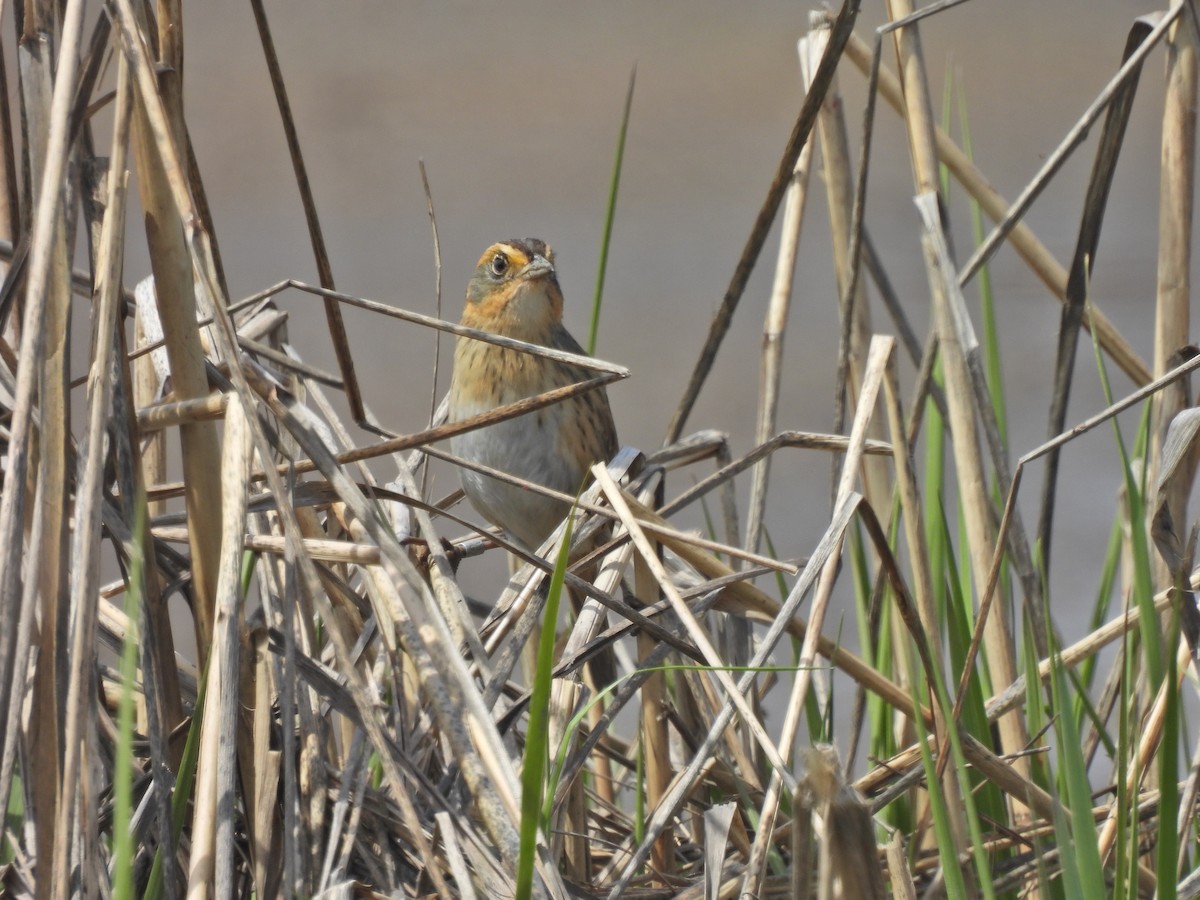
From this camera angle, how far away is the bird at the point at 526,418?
11.8 ft

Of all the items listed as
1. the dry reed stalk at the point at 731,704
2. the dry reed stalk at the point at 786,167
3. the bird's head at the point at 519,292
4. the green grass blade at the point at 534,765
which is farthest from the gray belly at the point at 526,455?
the green grass blade at the point at 534,765

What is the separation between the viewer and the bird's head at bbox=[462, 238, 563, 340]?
379cm

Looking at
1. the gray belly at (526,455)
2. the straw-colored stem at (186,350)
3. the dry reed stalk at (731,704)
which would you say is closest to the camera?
the straw-colored stem at (186,350)

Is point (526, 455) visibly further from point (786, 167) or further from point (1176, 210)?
point (1176, 210)

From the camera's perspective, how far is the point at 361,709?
1751mm

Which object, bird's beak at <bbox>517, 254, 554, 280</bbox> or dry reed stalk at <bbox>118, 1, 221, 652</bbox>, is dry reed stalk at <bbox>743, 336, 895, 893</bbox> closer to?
dry reed stalk at <bbox>118, 1, 221, 652</bbox>

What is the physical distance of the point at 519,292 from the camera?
3.79m

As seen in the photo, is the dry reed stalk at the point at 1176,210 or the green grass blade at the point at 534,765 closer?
the green grass blade at the point at 534,765

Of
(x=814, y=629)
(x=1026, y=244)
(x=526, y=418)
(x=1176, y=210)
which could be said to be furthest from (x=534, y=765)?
(x=526, y=418)

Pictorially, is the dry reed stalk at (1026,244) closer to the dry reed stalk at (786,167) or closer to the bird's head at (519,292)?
the dry reed stalk at (786,167)

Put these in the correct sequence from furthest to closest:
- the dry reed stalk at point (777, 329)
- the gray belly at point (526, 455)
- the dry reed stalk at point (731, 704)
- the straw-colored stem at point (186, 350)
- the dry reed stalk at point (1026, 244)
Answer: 1. the gray belly at point (526, 455)
2. the dry reed stalk at point (777, 329)
3. the dry reed stalk at point (1026, 244)
4. the dry reed stalk at point (731, 704)
5. the straw-colored stem at point (186, 350)

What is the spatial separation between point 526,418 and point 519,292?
1.27 feet

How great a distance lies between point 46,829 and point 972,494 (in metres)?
1.55

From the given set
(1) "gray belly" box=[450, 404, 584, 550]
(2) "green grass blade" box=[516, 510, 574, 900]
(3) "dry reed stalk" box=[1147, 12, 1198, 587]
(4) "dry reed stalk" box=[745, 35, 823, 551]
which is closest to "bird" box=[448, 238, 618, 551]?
(1) "gray belly" box=[450, 404, 584, 550]
